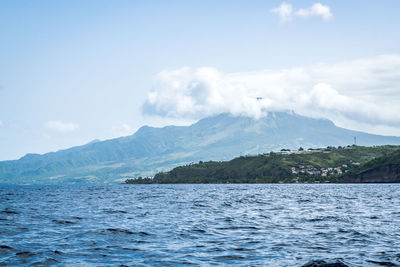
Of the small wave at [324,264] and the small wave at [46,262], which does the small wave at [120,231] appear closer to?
the small wave at [46,262]

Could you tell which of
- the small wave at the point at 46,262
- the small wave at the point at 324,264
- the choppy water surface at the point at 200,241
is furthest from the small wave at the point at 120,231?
the small wave at the point at 324,264

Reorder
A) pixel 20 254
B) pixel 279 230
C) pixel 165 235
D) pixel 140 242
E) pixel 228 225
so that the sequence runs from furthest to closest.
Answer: pixel 228 225, pixel 279 230, pixel 165 235, pixel 140 242, pixel 20 254

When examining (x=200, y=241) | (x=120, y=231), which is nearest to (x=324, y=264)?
(x=200, y=241)

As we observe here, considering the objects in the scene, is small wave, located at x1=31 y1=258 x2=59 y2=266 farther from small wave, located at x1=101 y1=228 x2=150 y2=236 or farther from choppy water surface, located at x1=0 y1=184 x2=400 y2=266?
small wave, located at x1=101 y1=228 x2=150 y2=236

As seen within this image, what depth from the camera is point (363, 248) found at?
32469mm

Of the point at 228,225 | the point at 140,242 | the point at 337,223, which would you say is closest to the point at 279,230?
the point at 228,225

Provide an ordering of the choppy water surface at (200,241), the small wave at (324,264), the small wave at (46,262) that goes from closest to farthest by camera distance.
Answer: the small wave at (324,264) → the small wave at (46,262) → the choppy water surface at (200,241)

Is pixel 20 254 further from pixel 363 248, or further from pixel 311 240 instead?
pixel 363 248

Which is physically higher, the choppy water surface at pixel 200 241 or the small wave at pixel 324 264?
the small wave at pixel 324 264

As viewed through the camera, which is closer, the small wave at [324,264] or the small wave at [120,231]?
the small wave at [324,264]

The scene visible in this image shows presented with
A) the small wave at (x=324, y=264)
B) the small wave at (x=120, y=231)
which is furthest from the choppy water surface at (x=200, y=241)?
the small wave at (x=324, y=264)

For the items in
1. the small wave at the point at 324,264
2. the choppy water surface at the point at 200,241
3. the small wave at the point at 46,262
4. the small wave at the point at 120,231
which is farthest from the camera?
the small wave at the point at 120,231

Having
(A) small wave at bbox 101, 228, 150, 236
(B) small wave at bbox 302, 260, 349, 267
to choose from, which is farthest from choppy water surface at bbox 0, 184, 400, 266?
(B) small wave at bbox 302, 260, 349, 267

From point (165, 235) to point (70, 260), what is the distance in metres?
12.9
